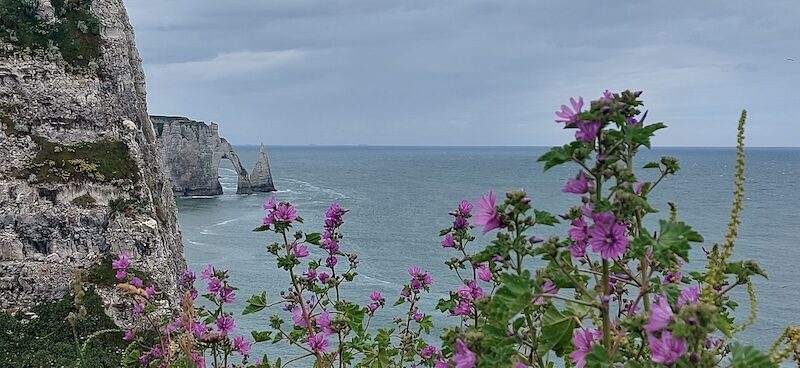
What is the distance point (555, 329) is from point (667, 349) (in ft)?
1.73

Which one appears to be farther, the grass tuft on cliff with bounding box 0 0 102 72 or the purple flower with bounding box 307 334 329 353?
the grass tuft on cliff with bounding box 0 0 102 72

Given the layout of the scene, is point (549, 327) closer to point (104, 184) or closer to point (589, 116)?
point (589, 116)

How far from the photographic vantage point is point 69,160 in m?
26.2

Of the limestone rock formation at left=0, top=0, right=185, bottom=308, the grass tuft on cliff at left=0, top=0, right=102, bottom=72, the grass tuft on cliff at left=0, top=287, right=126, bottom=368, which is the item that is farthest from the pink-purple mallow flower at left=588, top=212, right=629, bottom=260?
the grass tuft on cliff at left=0, top=0, right=102, bottom=72

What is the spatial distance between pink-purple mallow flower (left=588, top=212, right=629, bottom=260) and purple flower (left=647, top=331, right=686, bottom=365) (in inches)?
12.5

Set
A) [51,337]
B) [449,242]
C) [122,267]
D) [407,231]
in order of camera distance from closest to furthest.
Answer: [449,242] → [122,267] → [51,337] → [407,231]

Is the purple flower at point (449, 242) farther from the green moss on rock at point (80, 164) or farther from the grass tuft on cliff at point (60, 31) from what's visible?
the grass tuft on cliff at point (60, 31)

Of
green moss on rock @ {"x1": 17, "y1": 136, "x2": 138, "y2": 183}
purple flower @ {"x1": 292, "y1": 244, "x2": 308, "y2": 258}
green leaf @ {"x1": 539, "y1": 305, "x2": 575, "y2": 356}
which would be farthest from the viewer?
green moss on rock @ {"x1": 17, "y1": 136, "x2": 138, "y2": 183}

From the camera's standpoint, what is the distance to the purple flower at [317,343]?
150 inches

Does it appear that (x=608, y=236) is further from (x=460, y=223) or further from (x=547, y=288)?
(x=460, y=223)

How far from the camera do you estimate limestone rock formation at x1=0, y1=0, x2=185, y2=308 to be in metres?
24.9

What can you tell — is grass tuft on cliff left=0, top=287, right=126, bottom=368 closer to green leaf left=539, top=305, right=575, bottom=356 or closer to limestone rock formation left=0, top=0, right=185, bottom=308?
limestone rock formation left=0, top=0, right=185, bottom=308

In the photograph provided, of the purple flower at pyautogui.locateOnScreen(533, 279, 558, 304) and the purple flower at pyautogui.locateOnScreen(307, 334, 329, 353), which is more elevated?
the purple flower at pyautogui.locateOnScreen(533, 279, 558, 304)

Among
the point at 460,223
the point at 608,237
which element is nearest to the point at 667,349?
the point at 608,237
